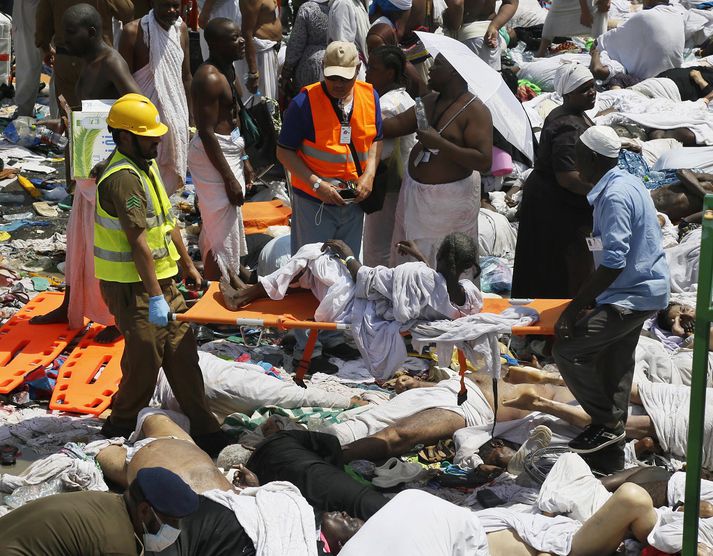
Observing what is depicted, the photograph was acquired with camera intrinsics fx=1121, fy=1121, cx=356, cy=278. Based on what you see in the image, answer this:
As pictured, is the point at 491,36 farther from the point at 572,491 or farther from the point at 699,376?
the point at 699,376

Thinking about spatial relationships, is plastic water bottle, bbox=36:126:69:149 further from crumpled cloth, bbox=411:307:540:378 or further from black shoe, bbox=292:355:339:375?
crumpled cloth, bbox=411:307:540:378

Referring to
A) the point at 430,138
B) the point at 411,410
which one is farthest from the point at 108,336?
the point at 430,138

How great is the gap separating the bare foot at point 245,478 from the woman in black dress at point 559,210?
2.63 m

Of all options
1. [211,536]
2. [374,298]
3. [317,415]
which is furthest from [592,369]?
[211,536]

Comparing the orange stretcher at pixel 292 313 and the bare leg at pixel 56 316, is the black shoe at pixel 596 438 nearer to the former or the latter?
the orange stretcher at pixel 292 313

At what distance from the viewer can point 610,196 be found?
499cm

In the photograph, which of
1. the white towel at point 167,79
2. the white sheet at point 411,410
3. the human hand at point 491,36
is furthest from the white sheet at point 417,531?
the human hand at point 491,36

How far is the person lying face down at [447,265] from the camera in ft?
18.1

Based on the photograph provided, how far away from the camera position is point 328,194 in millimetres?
6473

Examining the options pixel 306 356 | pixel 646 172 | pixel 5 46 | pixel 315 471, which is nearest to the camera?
pixel 315 471

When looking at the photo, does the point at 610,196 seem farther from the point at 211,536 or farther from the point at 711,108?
the point at 711,108

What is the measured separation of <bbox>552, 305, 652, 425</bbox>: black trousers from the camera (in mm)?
5234

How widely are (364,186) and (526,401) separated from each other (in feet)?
5.29

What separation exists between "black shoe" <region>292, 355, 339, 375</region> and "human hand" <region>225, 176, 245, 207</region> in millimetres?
1130
